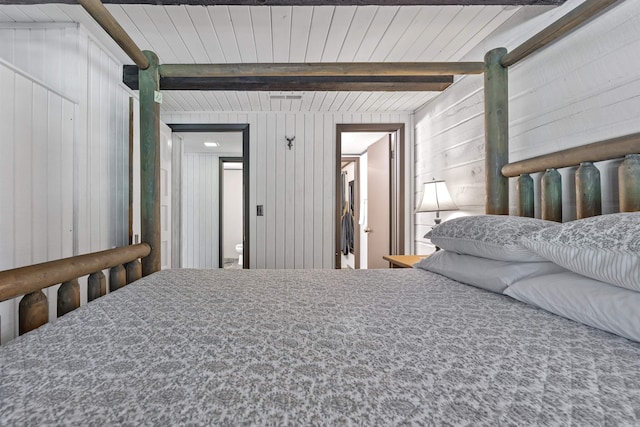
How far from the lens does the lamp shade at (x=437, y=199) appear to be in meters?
2.01

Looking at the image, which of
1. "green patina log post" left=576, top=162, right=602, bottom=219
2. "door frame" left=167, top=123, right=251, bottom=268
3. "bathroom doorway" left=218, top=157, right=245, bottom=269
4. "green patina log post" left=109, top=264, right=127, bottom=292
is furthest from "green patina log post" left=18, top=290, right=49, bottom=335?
"bathroom doorway" left=218, top=157, right=245, bottom=269

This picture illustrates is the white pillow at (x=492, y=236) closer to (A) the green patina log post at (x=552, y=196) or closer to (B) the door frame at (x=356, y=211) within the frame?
(A) the green patina log post at (x=552, y=196)

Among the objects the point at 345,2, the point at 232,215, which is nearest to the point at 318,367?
the point at 345,2

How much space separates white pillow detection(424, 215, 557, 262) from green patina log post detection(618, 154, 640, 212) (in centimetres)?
20

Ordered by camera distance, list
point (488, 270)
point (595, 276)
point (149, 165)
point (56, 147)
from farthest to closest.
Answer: point (56, 147), point (149, 165), point (488, 270), point (595, 276)

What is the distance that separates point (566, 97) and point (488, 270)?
35.1 inches

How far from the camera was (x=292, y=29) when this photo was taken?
1.71 metres

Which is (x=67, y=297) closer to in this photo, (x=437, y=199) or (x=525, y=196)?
(x=525, y=196)

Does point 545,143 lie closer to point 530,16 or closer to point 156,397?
point 530,16

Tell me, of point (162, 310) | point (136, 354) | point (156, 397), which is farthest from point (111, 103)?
point (156, 397)

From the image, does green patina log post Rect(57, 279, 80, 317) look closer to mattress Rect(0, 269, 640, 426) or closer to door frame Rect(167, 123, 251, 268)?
mattress Rect(0, 269, 640, 426)

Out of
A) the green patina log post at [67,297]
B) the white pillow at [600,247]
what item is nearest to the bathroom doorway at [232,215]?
the green patina log post at [67,297]

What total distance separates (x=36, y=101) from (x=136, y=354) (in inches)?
69.5

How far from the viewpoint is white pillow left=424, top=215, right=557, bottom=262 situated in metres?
0.97
